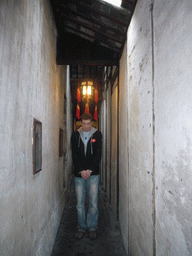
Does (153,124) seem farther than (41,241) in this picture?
No

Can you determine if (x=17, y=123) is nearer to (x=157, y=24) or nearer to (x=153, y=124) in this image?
(x=153, y=124)

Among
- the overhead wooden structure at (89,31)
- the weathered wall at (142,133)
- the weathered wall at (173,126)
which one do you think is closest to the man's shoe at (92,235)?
the weathered wall at (142,133)

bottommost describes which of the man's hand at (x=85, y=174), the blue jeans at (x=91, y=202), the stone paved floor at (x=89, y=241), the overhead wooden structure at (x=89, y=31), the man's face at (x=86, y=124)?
the stone paved floor at (x=89, y=241)

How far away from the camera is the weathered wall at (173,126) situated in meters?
1.01

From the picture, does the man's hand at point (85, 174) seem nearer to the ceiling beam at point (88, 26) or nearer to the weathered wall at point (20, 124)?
the weathered wall at point (20, 124)

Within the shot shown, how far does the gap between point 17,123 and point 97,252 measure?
254cm

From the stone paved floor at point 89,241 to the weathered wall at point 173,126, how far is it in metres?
1.92

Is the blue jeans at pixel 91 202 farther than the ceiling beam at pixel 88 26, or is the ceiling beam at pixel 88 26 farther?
the blue jeans at pixel 91 202

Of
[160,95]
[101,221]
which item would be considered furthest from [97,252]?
[160,95]

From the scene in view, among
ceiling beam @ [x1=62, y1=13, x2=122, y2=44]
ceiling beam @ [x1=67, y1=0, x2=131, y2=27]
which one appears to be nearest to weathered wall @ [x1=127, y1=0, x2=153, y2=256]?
ceiling beam @ [x1=67, y1=0, x2=131, y2=27]

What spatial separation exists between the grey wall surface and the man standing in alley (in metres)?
1.52

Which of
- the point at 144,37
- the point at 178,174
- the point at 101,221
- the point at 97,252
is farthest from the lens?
the point at 101,221

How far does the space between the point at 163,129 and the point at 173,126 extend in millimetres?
181

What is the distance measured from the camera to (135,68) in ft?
7.63
